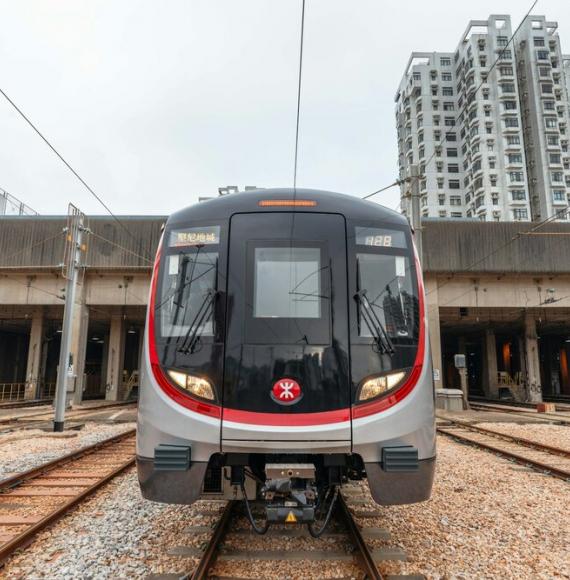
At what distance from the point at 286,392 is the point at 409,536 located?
7.07ft

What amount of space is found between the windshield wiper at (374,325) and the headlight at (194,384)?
1283 millimetres

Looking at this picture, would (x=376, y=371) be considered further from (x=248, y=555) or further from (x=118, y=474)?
(x=118, y=474)

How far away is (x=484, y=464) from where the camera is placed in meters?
8.04

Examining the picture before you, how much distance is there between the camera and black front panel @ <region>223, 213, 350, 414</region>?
3.35 m

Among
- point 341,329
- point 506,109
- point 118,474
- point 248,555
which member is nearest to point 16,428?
point 118,474

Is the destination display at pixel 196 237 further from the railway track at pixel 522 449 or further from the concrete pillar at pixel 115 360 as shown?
the concrete pillar at pixel 115 360

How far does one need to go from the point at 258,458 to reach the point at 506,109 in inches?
2898

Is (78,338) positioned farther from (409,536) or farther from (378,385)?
(378,385)

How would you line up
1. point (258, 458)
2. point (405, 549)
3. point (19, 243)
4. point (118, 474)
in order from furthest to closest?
point (19, 243) < point (118, 474) < point (405, 549) < point (258, 458)

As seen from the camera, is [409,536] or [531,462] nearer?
[409,536]

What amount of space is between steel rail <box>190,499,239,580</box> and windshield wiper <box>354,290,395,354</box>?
77.6 inches

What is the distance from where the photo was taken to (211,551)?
3492 millimetres

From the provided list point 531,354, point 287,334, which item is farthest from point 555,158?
point 287,334

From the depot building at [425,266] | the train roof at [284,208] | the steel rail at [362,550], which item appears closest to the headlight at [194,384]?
the train roof at [284,208]
